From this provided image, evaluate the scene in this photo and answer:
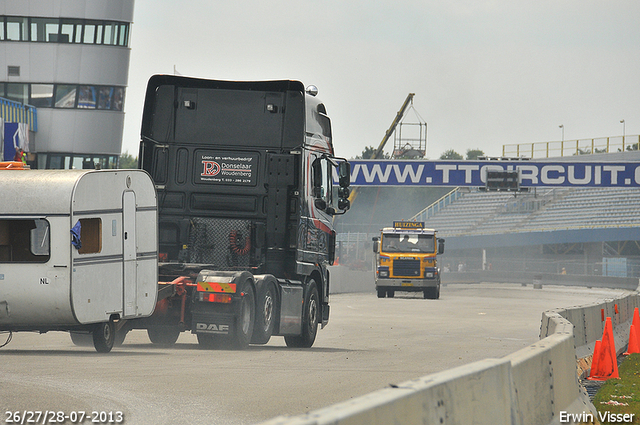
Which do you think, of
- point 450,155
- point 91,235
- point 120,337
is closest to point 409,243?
point 120,337

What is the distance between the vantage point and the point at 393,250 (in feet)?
127

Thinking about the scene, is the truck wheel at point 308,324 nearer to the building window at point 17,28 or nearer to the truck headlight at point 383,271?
the truck headlight at point 383,271

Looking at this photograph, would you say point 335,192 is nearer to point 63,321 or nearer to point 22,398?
point 63,321

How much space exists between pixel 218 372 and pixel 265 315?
3719 mm

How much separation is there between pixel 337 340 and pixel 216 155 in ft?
15.1

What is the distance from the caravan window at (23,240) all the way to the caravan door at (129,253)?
109cm

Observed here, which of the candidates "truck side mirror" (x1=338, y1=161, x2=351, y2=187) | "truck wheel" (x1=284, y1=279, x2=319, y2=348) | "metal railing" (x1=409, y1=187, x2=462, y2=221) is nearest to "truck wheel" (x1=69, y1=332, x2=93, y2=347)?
"truck wheel" (x1=284, y1=279, x2=319, y2=348)

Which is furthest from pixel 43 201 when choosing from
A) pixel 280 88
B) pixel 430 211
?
pixel 430 211

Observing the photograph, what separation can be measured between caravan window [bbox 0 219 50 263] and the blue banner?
125ft

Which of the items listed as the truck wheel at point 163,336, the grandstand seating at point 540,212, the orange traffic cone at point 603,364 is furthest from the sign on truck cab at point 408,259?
the grandstand seating at point 540,212

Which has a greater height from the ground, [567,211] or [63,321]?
[567,211]

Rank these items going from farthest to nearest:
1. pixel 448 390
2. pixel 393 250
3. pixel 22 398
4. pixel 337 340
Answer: pixel 393 250 → pixel 337 340 → pixel 22 398 → pixel 448 390

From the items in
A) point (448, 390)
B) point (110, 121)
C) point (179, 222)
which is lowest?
point (448, 390)

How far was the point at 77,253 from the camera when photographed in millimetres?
11930
